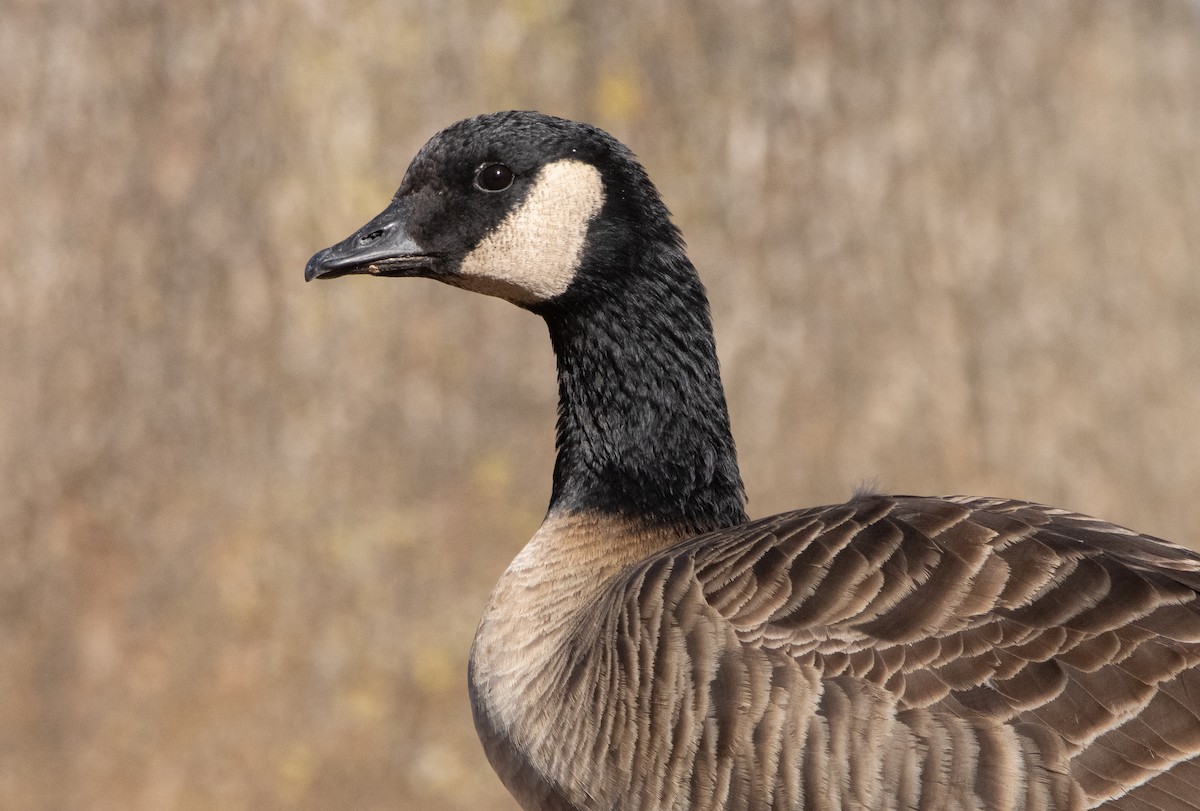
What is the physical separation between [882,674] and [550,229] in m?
1.42

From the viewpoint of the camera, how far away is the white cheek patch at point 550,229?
3297mm

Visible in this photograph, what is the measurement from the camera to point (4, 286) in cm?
534

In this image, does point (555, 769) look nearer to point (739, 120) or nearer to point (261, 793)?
point (261, 793)

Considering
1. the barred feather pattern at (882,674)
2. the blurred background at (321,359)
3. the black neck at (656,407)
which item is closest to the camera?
the barred feather pattern at (882,674)

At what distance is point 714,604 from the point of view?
2609 mm

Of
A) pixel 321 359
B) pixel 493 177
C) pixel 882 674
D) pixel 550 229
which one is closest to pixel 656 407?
pixel 550 229

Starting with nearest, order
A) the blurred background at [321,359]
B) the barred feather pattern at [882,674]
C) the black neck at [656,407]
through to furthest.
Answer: the barred feather pattern at [882,674] < the black neck at [656,407] < the blurred background at [321,359]

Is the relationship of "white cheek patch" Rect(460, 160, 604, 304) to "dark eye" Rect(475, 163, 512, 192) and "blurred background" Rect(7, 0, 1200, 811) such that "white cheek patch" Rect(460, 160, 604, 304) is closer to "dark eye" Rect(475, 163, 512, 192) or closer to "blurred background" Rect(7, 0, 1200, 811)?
"dark eye" Rect(475, 163, 512, 192)

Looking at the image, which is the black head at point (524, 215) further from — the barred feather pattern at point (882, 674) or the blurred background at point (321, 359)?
the blurred background at point (321, 359)

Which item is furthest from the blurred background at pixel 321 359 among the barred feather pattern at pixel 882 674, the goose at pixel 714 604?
the barred feather pattern at pixel 882 674

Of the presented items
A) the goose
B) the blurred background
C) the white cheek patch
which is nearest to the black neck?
the goose

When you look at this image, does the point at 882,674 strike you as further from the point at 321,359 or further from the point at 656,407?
the point at 321,359

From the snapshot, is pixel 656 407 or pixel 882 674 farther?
pixel 656 407

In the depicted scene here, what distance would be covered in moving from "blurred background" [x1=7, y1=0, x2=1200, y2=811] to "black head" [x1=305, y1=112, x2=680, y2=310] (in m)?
2.12
